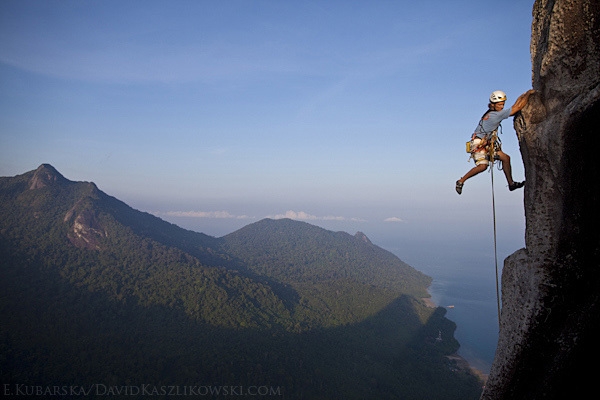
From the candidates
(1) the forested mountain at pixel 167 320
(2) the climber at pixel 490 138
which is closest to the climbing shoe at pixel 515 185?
(2) the climber at pixel 490 138

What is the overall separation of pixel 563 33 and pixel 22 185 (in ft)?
483

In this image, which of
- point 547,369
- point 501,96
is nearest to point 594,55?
point 501,96

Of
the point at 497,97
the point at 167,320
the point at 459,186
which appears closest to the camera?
the point at 497,97

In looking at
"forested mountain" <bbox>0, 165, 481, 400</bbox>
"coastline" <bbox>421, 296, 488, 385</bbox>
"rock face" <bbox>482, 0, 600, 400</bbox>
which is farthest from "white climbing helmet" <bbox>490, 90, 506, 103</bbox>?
"coastline" <bbox>421, 296, 488, 385</bbox>

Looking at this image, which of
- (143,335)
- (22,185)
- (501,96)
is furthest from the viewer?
(22,185)

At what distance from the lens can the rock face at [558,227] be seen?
3.09 m

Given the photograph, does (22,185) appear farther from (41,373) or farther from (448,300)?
(448,300)

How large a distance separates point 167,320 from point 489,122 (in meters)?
76.3

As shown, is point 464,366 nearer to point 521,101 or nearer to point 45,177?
point 521,101

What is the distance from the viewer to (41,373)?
159 ft

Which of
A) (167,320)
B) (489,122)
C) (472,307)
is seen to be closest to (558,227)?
(489,122)

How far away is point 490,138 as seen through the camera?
17.3 ft

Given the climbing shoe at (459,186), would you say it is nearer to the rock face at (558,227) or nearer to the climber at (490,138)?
the climber at (490,138)

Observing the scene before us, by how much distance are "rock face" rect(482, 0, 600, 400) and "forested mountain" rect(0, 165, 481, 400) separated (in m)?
53.9
